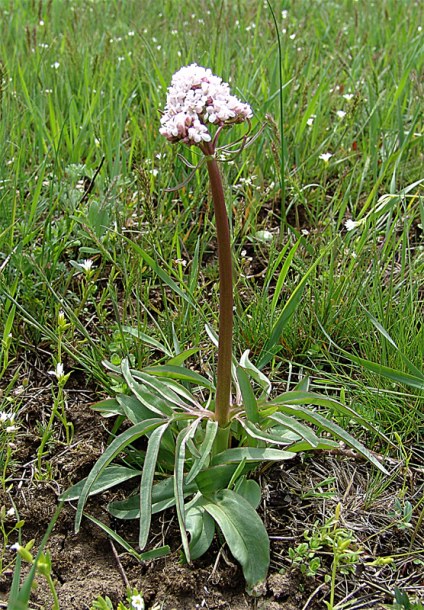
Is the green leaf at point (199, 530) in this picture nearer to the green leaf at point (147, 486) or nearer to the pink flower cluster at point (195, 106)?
the green leaf at point (147, 486)

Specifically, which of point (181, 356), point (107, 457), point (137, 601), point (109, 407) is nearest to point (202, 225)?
point (181, 356)

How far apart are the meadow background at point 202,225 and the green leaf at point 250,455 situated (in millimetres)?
336

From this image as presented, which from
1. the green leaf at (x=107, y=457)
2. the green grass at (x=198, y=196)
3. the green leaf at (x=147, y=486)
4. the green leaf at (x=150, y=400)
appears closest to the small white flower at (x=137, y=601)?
the green leaf at (x=147, y=486)

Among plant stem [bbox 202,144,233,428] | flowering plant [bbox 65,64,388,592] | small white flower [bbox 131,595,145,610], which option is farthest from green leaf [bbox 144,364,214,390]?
small white flower [bbox 131,595,145,610]

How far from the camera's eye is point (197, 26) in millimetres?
4188

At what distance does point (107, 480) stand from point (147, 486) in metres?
0.23

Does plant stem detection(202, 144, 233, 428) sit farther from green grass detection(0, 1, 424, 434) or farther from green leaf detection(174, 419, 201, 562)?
green grass detection(0, 1, 424, 434)

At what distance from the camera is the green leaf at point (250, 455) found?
1.65 metres

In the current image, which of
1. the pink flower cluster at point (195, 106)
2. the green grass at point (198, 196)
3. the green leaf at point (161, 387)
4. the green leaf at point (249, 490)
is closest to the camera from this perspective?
the pink flower cluster at point (195, 106)

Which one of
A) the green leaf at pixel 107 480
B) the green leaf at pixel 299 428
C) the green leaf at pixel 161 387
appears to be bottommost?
the green leaf at pixel 107 480

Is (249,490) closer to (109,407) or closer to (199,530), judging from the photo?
(199,530)

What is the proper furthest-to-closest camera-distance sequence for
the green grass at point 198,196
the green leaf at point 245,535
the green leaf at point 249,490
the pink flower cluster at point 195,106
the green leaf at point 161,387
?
1. the green grass at point 198,196
2. the green leaf at point 161,387
3. the green leaf at point 249,490
4. the green leaf at point 245,535
5. the pink flower cluster at point 195,106

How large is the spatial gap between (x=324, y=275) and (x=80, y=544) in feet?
3.65

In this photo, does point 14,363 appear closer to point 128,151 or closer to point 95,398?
point 95,398
